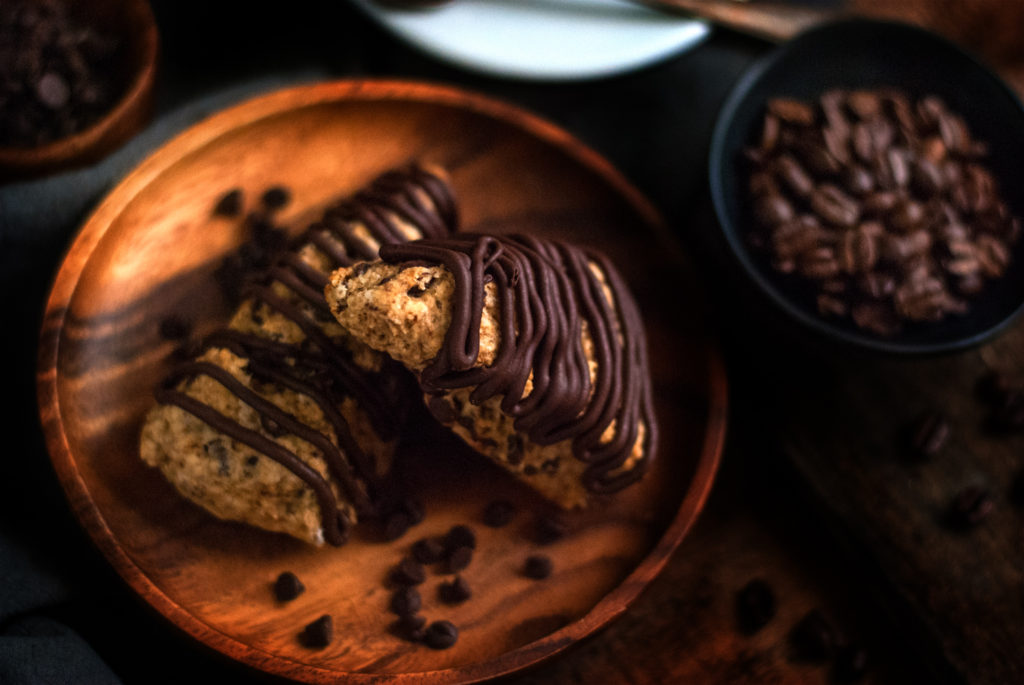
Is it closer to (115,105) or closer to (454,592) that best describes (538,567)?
(454,592)

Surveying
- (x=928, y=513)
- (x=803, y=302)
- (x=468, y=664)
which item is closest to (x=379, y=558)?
(x=468, y=664)

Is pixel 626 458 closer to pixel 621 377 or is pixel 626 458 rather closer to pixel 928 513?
pixel 621 377

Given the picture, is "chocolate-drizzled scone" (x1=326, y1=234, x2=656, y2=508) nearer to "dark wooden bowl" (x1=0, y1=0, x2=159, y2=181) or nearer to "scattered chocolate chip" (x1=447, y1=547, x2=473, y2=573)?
"scattered chocolate chip" (x1=447, y1=547, x2=473, y2=573)

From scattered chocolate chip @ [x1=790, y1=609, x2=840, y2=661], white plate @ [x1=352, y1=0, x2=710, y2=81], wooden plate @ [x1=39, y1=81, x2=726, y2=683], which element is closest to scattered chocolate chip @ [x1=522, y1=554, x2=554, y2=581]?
wooden plate @ [x1=39, y1=81, x2=726, y2=683]

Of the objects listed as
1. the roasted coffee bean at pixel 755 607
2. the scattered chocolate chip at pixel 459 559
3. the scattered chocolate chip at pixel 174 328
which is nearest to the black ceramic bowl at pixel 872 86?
the roasted coffee bean at pixel 755 607

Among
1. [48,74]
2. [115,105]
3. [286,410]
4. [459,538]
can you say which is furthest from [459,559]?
[48,74]

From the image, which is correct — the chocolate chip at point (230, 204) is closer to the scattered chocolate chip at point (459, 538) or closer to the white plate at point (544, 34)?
the white plate at point (544, 34)
